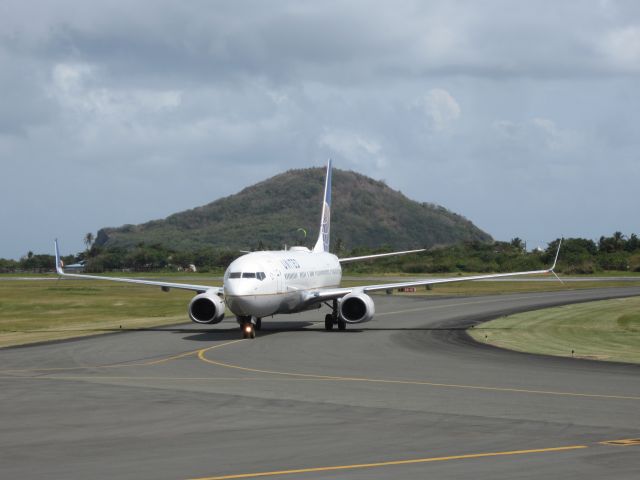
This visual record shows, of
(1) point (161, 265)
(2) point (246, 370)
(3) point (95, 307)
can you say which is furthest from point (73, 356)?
(1) point (161, 265)

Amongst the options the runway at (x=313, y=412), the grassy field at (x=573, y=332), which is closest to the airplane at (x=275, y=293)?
the runway at (x=313, y=412)

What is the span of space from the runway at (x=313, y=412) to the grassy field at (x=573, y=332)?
255 cm

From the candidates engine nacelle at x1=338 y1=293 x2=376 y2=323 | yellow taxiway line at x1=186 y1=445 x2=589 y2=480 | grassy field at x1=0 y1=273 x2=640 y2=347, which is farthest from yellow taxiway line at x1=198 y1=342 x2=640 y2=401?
grassy field at x1=0 y1=273 x2=640 y2=347

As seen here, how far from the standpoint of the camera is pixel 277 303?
4578cm

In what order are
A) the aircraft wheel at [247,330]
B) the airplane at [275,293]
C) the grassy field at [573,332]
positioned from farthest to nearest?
the aircraft wheel at [247,330]
the airplane at [275,293]
the grassy field at [573,332]

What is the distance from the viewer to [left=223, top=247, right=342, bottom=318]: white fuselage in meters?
43.0

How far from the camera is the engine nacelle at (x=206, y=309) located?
46.8m

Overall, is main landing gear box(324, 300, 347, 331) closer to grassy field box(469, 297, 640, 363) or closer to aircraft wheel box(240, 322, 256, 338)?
aircraft wheel box(240, 322, 256, 338)

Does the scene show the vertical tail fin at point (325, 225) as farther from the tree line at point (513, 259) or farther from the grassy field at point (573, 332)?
the tree line at point (513, 259)

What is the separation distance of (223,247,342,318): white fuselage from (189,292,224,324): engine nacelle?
7.74 feet

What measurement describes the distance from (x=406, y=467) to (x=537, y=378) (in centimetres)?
1383

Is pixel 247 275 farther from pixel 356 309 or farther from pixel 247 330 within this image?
pixel 356 309

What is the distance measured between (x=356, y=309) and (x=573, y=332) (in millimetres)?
10546

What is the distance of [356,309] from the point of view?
4806cm
